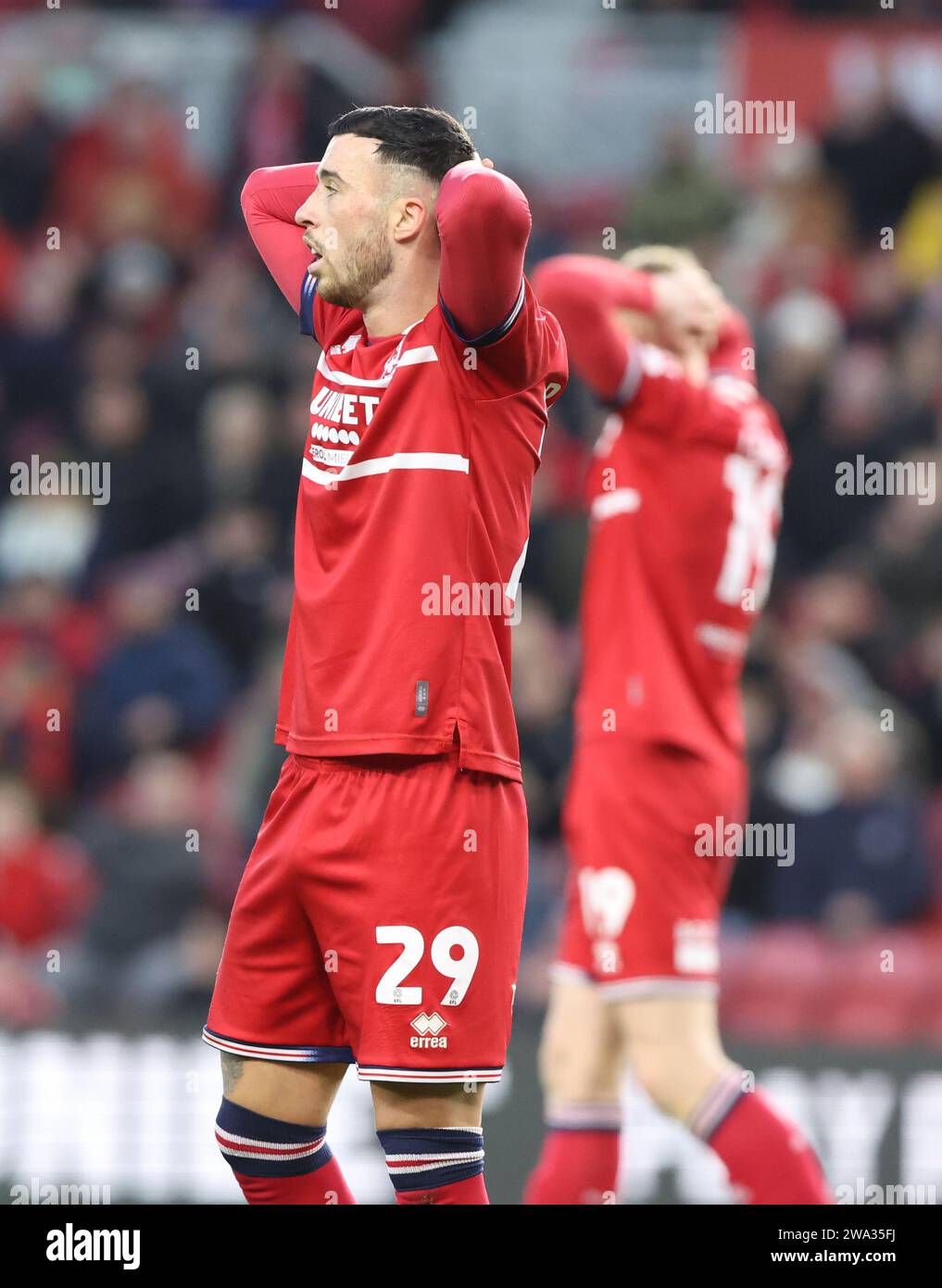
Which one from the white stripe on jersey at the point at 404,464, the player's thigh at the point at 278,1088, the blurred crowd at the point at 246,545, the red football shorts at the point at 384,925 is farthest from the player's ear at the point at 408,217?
the blurred crowd at the point at 246,545

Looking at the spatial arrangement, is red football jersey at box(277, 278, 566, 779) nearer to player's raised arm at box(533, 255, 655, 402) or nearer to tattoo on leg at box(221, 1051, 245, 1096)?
tattoo on leg at box(221, 1051, 245, 1096)

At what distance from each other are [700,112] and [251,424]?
3186 millimetres

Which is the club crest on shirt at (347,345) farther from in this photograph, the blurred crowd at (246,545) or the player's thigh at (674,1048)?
the blurred crowd at (246,545)

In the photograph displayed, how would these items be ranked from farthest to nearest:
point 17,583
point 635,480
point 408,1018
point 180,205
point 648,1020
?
1. point 180,205
2. point 17,583
3. point 635,480
4. point 648,1020
5. point 408,1018

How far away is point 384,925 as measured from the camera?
3.09 m

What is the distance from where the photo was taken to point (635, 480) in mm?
4645

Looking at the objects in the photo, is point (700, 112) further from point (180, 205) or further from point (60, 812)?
point (60, 812)

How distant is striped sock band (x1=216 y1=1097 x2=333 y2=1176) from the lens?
323cm

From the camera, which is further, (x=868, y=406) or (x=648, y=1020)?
(x=868, y=406)

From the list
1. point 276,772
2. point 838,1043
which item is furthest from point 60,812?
point 838,1043

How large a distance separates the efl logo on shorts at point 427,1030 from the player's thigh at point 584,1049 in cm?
144

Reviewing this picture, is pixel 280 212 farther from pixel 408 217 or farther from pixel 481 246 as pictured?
pixel 481 246

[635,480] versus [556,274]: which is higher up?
[556,274]

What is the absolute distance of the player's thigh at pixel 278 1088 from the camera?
127 inches
